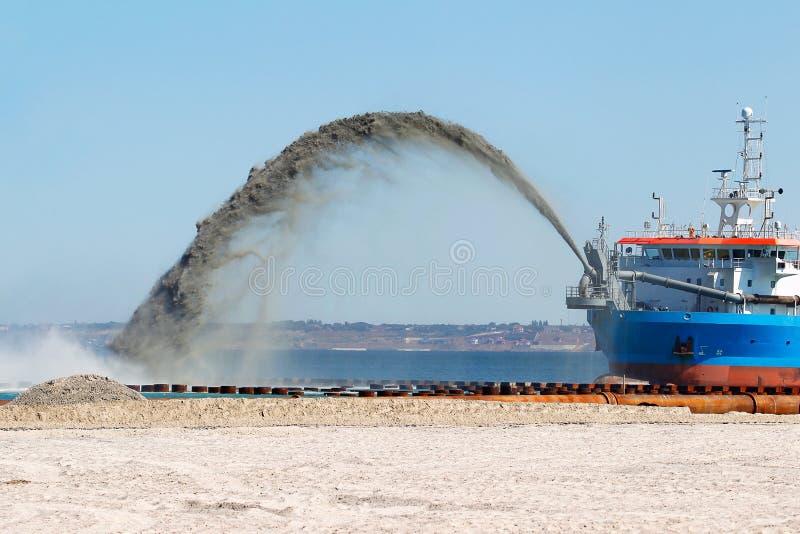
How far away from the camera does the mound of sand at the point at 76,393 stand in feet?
107

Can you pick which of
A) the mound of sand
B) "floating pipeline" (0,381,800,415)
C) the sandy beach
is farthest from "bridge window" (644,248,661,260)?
the mound of sand

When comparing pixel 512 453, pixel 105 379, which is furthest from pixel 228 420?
pixel 512 453

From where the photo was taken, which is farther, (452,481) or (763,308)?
(763,308)

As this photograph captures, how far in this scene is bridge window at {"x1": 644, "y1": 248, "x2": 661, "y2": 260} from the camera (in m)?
55.4

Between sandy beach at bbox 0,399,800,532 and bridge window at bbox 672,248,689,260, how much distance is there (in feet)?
67.9

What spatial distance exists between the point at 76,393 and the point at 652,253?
102ft

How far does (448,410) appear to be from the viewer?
32562 millimetres

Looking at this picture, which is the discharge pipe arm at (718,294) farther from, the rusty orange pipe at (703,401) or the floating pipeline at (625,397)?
the rusty orange pipe at (703,401)

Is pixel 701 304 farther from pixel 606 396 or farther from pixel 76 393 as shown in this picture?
pixel 76 393

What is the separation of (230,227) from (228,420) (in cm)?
1263

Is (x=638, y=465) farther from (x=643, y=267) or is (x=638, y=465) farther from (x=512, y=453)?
(x=643, y=267)

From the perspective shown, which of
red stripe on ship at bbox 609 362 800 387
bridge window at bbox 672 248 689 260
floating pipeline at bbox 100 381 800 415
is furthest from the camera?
bridge window at bbox 672 248 689 260

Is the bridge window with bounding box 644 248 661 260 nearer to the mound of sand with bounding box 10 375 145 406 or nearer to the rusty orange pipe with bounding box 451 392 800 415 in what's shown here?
the rusty orange pipe with bounding box 451 392 800 415

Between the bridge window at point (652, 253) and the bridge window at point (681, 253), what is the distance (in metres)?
0.91
